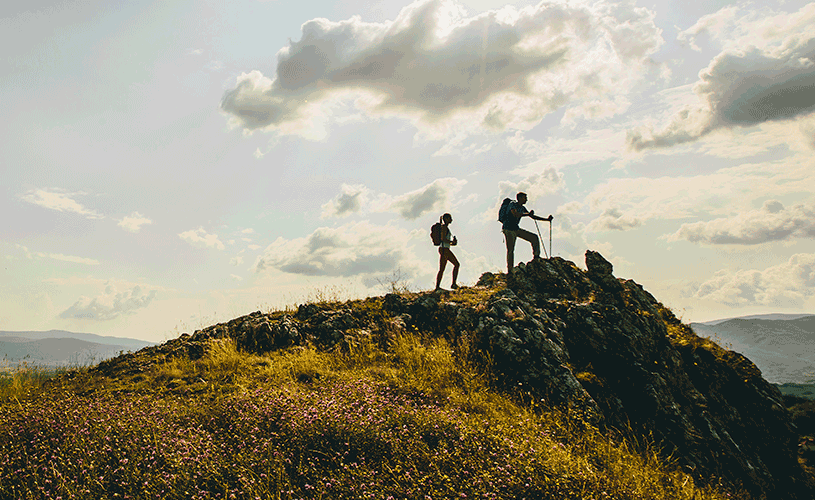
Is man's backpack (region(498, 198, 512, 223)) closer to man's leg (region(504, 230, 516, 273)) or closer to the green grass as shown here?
man's leg (region(504, 230, 516, 273))

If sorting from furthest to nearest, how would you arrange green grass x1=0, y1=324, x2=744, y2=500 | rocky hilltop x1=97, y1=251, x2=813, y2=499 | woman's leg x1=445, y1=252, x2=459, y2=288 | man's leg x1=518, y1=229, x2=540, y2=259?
1. woman's leg x1=445, y1=252, x2=459, y2=288
2. man's leg x1=518, y1=229, x2=540, y2=259
3. rocky hilltop x1=97, y1=251, x2=813, y2=499
4. green grass x1=0, y1=324, x2=744, y2=500

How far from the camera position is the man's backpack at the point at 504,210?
14.2 metres

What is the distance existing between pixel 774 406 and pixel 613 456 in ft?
24.8

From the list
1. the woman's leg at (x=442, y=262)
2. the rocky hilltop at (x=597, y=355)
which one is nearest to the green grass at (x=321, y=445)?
the rocky hilltop at (x=597, y=355)

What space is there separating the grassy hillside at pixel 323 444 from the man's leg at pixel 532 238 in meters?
6.67

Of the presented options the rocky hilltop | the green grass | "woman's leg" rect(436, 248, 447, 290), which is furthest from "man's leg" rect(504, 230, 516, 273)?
the green grass

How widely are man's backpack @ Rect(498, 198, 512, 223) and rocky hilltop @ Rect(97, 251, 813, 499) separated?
71.6 inches

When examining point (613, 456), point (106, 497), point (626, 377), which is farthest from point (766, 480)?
point (106, 497)

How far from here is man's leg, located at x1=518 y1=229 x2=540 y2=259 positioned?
13953 mm

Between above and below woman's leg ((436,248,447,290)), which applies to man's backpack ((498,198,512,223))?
above

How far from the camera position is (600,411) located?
24.5ft

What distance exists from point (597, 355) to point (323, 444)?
6567 mm

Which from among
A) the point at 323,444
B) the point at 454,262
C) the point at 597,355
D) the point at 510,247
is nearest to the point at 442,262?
the point at 454,262

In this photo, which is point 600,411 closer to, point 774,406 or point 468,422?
point 468,422
